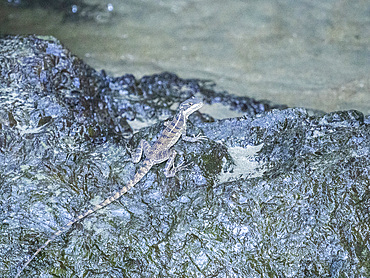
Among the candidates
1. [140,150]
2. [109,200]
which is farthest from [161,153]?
[109,200]

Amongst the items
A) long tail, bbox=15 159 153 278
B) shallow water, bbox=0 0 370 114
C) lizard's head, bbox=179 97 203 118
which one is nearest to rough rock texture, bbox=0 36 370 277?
long tail, bbox=15 159 153 278

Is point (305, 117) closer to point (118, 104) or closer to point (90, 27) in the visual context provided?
point (118, 104)

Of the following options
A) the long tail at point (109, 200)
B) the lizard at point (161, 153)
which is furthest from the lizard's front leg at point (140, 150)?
the long tail at point (109, 200)

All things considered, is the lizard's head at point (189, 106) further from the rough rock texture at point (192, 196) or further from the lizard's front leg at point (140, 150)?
the lizard's front leg at point (140, 150)

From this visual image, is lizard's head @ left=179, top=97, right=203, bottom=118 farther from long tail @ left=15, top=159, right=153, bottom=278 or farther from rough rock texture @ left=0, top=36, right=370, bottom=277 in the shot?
long tail @ left=15, top=159, right=153, bottom=278

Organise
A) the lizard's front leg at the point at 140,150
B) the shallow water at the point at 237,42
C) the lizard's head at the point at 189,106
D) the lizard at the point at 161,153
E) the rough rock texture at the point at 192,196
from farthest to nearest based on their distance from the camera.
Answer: the shallow water at the point at 237,42 < the lizard's head at the point at 189,106 < the lizard's front leg at the point at 140,150 < the lizard at the point at 161,153 < the rough rock texture at the point at 192,196

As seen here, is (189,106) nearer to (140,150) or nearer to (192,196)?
(140,150)

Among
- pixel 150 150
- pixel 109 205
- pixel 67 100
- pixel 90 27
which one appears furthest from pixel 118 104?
pixel 90 27
